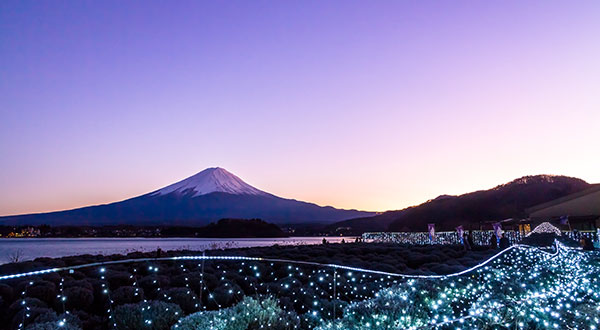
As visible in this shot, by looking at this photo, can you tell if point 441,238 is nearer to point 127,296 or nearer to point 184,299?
point 184,299

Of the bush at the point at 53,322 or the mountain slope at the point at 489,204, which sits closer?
the bush at the point at 53,322

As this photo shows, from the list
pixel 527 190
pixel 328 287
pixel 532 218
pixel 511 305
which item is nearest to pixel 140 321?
pixel 328 287

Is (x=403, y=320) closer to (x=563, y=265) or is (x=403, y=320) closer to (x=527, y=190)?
(x=563, y=265)

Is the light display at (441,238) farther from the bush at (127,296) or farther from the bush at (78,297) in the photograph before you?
the bush at (78,297)

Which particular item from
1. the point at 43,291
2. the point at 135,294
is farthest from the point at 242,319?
the point at 43,291

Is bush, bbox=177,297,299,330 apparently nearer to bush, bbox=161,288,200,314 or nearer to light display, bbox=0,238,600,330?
light display, bbox=0,238,600,330

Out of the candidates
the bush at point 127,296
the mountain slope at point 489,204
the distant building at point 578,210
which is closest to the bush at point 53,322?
the bush at point 127,296

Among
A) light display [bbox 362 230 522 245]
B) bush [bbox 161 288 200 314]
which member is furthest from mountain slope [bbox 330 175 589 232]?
bush [bbox 161 288 200 314]
